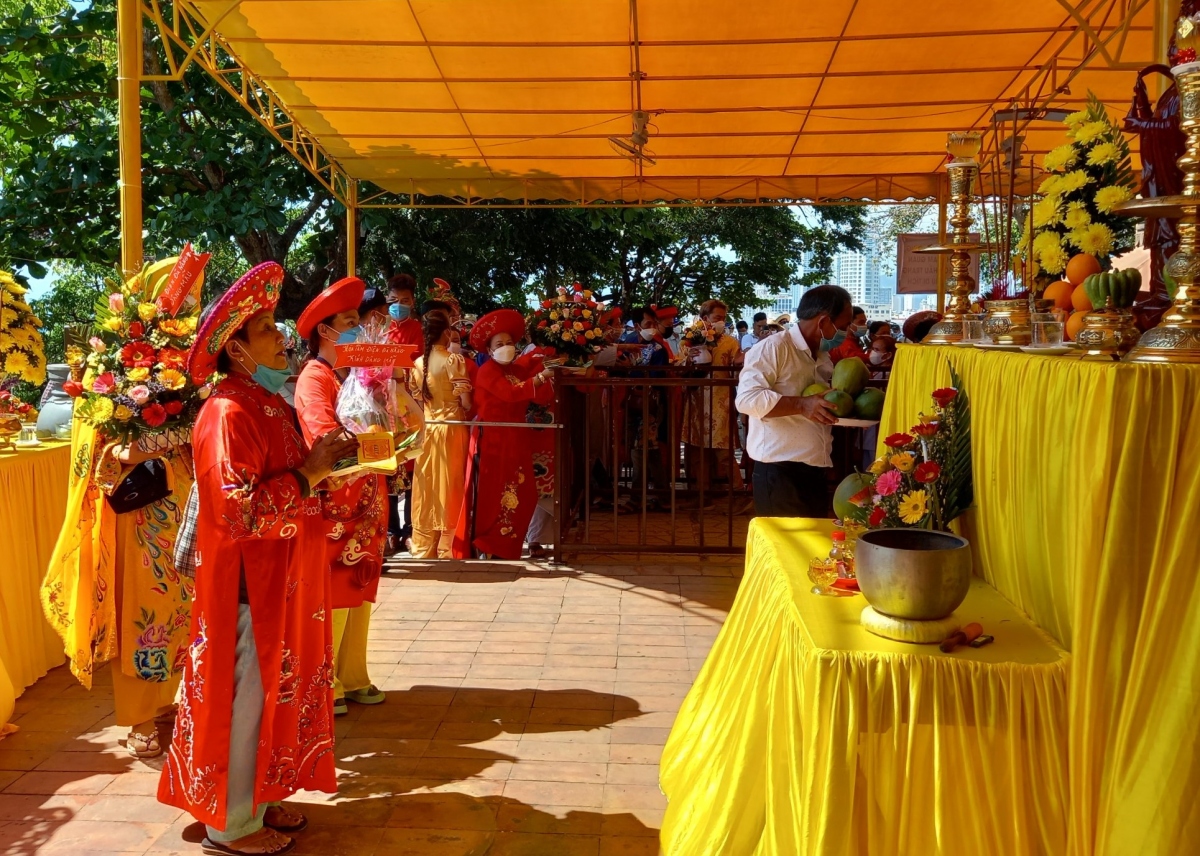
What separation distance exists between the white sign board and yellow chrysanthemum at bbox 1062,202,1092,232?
336 inches

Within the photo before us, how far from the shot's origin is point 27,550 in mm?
4430

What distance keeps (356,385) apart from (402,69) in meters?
5.15

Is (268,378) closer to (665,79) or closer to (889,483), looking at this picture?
(889,483)

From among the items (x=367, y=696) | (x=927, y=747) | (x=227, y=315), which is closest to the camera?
(x=927, y=747)

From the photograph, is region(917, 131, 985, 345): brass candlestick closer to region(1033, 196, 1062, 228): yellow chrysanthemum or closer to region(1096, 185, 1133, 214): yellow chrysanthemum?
region(1033, 196, 1062, 228): yellow chrysanthemum

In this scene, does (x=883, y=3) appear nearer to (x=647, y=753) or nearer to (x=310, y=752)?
(x=647, y=753)

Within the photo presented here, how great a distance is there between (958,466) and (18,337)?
175 inches

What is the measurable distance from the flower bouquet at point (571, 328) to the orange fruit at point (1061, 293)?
541 centimetres

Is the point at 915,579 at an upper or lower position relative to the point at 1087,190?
lower

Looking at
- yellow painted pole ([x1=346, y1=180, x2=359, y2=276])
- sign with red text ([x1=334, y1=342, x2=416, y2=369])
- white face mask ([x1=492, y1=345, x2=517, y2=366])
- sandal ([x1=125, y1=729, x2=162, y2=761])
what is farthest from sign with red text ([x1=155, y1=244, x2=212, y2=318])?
yellow painted pole ([x1=346, y1=180, x2=359, y2=276])

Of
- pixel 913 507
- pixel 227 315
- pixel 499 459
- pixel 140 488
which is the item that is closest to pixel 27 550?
pixel 140 488

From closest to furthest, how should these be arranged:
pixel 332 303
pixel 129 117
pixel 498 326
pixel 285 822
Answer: pixel 285 822 < pixel 332 303 < pixel 129 117 < pixel 498 326

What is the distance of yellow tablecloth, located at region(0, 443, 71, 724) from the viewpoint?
13.9 ft

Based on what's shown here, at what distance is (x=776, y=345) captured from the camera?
4613 millimetres
